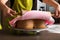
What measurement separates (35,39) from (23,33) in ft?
0.45

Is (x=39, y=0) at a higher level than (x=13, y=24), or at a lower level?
higher

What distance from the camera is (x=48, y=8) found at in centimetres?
209

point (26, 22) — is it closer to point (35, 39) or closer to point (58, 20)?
point (35, 39)

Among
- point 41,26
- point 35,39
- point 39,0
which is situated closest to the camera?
point 35,39

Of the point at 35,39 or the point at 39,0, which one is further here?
the point at 39,0

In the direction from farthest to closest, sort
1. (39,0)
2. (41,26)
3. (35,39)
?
(39,0), (41,26), (35,39)

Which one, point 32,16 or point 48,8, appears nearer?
point 32,16

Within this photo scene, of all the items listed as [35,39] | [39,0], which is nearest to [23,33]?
[35,39]

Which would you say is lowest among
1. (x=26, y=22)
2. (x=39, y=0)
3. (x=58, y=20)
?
(x=58, y=20)

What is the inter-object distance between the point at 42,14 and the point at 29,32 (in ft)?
0.34

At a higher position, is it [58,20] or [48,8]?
[48,8]

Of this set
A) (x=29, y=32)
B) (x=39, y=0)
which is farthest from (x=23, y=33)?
(x=39, y=0)

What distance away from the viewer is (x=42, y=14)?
0.66 metres

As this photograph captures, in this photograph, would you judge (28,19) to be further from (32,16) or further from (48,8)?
(48,8)
